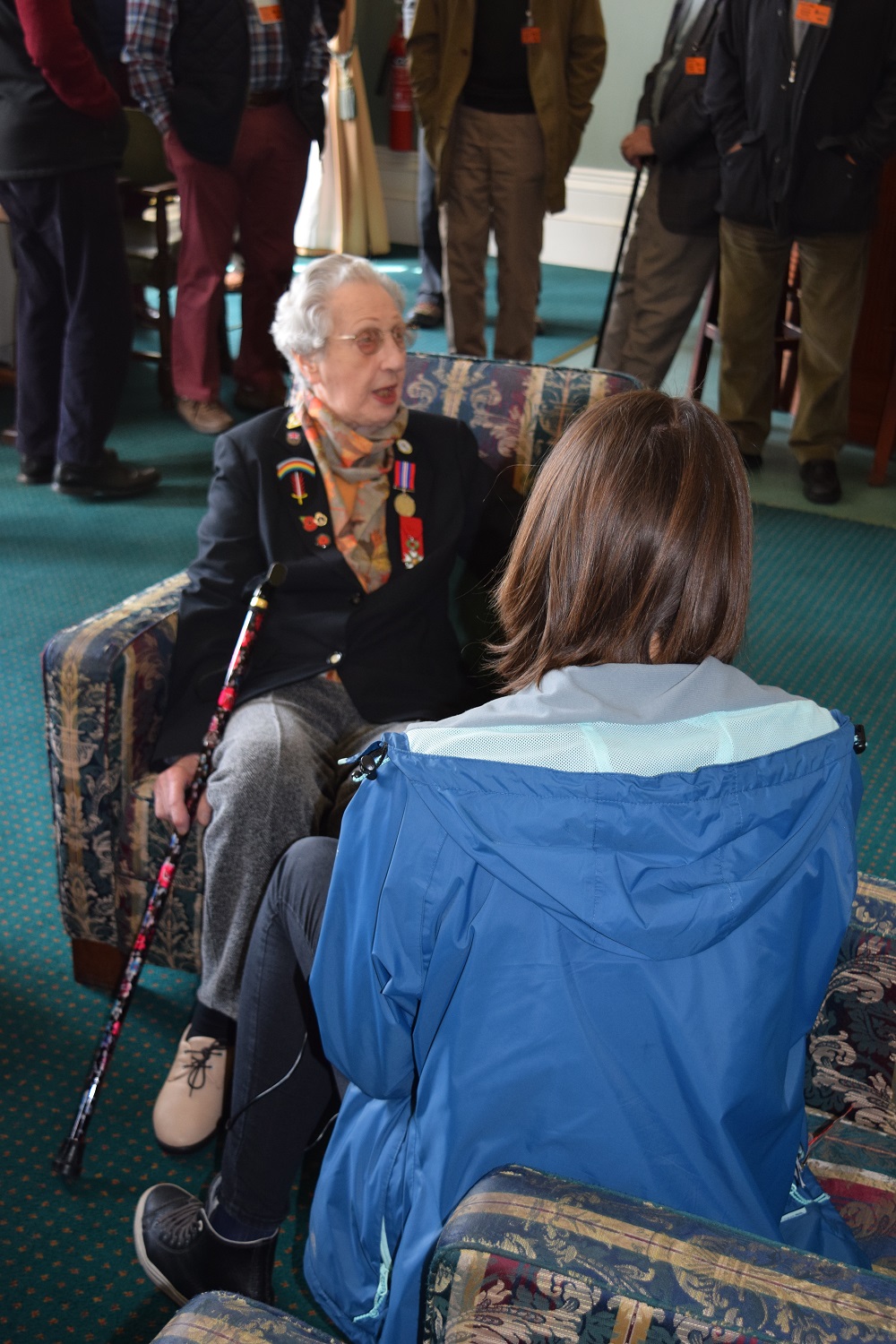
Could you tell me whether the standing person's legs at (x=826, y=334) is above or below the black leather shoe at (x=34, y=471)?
above

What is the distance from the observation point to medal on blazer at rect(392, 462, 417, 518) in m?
1.93

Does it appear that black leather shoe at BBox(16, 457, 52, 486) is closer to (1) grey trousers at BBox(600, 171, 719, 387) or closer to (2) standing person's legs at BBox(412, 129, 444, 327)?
(1) grey trousers at BBox(600, 171, 719, 387)

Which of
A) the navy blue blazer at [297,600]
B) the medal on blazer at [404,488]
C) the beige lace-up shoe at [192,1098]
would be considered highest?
the medal on blazer at [404,488]

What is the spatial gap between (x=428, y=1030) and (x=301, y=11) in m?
3.88

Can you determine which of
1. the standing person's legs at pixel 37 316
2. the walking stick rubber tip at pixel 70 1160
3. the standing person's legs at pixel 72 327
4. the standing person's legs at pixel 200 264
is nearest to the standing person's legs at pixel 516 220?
the standing person's legs at pixel 200 264

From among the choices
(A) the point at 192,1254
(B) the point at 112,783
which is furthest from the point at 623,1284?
(B) the point at 112,783

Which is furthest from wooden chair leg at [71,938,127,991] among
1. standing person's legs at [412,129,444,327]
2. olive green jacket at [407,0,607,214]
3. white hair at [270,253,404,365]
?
standing person's legs at [412,129,444,327]

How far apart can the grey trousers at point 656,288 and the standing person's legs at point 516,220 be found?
43 cm

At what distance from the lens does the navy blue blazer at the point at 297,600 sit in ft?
5.97

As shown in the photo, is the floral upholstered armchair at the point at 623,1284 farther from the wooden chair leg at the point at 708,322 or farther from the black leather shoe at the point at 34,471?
the wooden chair leg at the point at 708,322

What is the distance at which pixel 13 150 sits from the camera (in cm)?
322

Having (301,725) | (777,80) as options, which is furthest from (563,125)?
(301,725)

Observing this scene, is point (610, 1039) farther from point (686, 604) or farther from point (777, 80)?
point (777, 80)

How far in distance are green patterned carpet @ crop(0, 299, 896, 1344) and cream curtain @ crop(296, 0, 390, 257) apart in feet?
7.59
